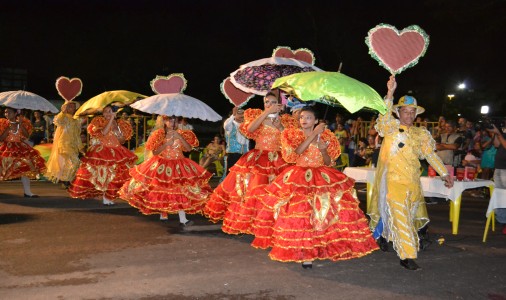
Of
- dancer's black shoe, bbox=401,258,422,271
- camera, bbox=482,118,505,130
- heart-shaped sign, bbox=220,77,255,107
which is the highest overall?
heart-shaped sign, bbox=220,77,255,107

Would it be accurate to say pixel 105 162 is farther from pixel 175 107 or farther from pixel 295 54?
pixel 295 54

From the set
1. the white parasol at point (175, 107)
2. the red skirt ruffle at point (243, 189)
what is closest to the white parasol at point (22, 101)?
the white parasol at point (175, 107)

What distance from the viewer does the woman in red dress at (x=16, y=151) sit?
36.0ft

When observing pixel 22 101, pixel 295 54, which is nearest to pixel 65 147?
pixel 22 101

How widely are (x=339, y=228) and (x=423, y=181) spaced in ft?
11.1

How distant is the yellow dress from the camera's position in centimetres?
626

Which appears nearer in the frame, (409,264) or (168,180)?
(409,264)

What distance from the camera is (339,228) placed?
596cm

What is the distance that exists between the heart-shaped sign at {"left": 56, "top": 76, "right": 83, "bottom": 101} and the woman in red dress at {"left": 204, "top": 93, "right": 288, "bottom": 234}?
6000 mm

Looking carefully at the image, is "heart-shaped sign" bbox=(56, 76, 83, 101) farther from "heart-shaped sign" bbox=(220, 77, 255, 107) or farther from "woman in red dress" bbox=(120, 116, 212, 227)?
"heart-shaped sign" bbox=(220, 77, 255, 107)

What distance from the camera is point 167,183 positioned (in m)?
8.30

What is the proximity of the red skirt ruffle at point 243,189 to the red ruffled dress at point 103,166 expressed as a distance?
3.10 meters

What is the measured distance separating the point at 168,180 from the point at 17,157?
14.9 feet

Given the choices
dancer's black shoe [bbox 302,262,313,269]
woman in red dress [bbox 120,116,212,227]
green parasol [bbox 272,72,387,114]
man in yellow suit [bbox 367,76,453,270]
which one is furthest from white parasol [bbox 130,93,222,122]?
dancer's black shoe [bbox 302,262,313,269]
